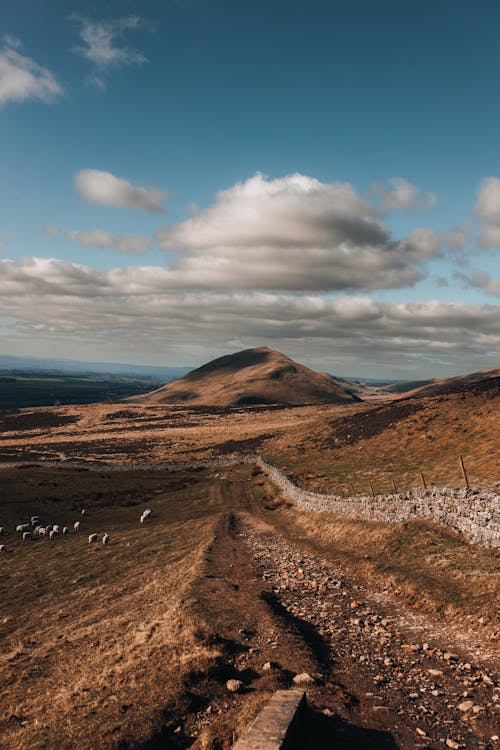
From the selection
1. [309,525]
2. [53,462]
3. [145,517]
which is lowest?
[53,462]

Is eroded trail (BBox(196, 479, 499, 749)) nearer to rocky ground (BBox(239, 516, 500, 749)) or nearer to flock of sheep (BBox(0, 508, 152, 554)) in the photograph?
rocky ground (BBox(239, 516, 500, 749))

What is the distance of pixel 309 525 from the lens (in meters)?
35.1

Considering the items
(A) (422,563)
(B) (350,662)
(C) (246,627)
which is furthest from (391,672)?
(A) (422,563)

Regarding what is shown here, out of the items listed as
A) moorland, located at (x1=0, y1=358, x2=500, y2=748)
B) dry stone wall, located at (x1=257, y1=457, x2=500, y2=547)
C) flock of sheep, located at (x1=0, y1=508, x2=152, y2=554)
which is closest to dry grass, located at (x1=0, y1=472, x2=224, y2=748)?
moorland, located at (x1=0, y1=358, x2=500, y2=748)

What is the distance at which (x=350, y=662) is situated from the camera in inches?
515

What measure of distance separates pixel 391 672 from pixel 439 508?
15.1 metres

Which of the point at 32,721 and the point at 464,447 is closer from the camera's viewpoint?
the point at 32,721

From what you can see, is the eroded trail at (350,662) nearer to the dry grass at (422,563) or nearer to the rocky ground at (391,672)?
the rocky ground at (391,672)

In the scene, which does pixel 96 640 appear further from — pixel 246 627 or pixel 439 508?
pixel 439 508

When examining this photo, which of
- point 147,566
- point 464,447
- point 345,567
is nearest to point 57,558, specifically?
point 147,566

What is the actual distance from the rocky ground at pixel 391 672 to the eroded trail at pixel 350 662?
3 centimetres

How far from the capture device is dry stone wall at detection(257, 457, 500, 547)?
21422 millimetres

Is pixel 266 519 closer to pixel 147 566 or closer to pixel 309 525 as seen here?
pixel 309 525

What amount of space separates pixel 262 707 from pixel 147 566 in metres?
18.1
